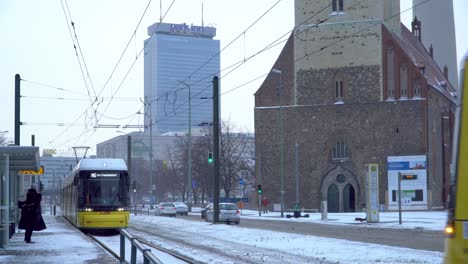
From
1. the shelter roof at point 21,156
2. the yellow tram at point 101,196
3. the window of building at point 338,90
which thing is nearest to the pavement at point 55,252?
the shelter roof at point 21,156

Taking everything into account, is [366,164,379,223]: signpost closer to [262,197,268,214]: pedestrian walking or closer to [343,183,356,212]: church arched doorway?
[262,197,268,214]: pedestrian walking

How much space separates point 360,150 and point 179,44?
20457 mm

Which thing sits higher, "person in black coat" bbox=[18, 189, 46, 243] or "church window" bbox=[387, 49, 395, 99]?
"church window" bbox=[387, 49, 395, 99]

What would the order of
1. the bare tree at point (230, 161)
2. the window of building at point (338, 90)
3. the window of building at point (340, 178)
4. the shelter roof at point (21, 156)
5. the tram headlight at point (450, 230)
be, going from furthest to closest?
the bare tree at point (230, 161)
the window of building at point (338, 90)
the window of building at point (340, 178)
the shelter roof at point (21, 156)
the tram headlight at point (450, 230)

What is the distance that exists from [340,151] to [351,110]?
12.9ft

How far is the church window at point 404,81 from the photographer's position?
220 ft

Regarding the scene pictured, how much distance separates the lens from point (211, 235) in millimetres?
28641

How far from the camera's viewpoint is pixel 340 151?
68.9 m

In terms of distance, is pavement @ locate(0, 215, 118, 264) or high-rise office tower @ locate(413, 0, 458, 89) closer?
pavement @ locate(0, 215, 118, 264)

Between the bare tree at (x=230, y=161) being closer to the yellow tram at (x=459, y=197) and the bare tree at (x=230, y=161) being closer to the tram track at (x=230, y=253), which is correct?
the tram track at (x=230, y=253)

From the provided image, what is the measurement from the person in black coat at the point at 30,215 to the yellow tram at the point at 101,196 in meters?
6.34

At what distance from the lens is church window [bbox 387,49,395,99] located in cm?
6735

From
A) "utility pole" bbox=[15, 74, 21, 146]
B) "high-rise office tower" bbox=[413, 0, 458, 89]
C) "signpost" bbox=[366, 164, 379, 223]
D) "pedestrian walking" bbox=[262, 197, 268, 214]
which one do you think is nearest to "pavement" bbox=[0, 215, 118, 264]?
"utility pole" bbox=[15, 74, 21, 146]

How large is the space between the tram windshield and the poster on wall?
36830 millimetres
